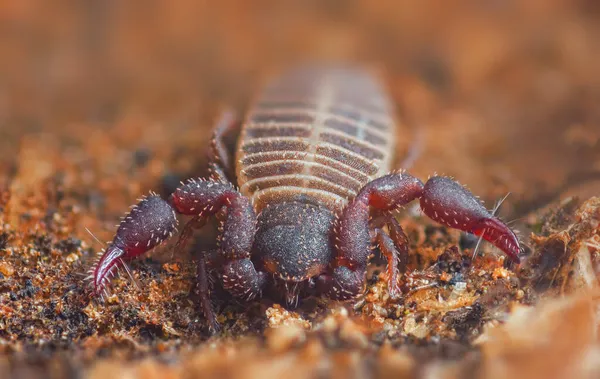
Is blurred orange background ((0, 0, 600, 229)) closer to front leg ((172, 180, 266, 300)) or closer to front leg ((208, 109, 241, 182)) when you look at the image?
front leg ((208, 109, 241, 182))

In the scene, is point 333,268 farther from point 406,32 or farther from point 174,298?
point 406,32

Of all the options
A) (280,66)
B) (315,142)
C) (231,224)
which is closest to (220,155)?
(315,142)

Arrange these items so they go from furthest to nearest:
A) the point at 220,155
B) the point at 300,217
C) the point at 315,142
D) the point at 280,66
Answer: the point at 280,66 < the point at 220,155 < the point at 315,142 < the point at 300,217

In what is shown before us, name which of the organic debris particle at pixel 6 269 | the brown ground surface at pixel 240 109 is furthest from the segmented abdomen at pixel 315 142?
the organic debris particle at pixel 6 269

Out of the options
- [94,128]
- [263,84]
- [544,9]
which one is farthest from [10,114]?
[544,9]

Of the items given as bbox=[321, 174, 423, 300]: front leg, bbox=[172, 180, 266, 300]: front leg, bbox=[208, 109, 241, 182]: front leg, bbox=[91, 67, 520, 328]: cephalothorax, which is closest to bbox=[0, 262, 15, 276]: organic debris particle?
bbox=[91, 67, 520, 328]: cephalothorax

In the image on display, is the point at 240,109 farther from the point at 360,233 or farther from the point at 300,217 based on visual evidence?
the point at 360,233
